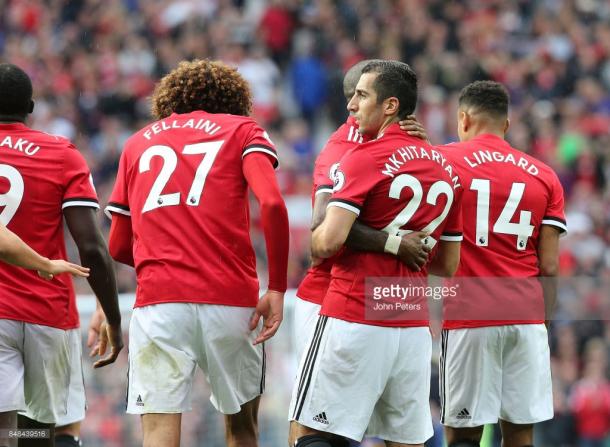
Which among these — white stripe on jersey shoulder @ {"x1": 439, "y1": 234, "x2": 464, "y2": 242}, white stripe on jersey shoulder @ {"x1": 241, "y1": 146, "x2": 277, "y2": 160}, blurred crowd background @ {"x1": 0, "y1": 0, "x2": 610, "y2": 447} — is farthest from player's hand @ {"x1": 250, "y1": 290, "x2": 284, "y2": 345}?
blurred crowd background @ {"x1": 0, "y1": 0, "x2": 610, "y2": 447}

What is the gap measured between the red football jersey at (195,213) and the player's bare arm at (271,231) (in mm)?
98

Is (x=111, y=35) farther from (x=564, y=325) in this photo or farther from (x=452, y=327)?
(x=452, y=327)

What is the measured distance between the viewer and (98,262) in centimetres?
663

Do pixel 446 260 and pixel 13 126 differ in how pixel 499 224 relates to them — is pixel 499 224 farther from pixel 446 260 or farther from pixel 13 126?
pixel 13 126

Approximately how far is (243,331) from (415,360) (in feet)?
2.97

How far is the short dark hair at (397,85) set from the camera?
642 centimetres

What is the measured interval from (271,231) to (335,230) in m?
0.36

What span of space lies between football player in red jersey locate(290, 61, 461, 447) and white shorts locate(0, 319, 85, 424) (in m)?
1.36

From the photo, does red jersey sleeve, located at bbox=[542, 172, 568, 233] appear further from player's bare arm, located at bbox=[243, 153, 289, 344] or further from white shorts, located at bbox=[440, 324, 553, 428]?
player's bare arm, located at bbox=[243, 153, 289, 344]

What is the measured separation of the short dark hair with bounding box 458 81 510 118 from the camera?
25.0ft

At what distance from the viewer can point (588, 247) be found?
14.4 meters

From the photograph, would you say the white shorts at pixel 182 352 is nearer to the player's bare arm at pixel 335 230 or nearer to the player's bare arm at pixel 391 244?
the player's bare arm at pixel 335 230

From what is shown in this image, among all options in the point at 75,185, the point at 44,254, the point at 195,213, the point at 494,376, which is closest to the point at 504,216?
the point at 494,376

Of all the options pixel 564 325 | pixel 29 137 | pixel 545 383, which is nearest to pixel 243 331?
pixel 29 137
